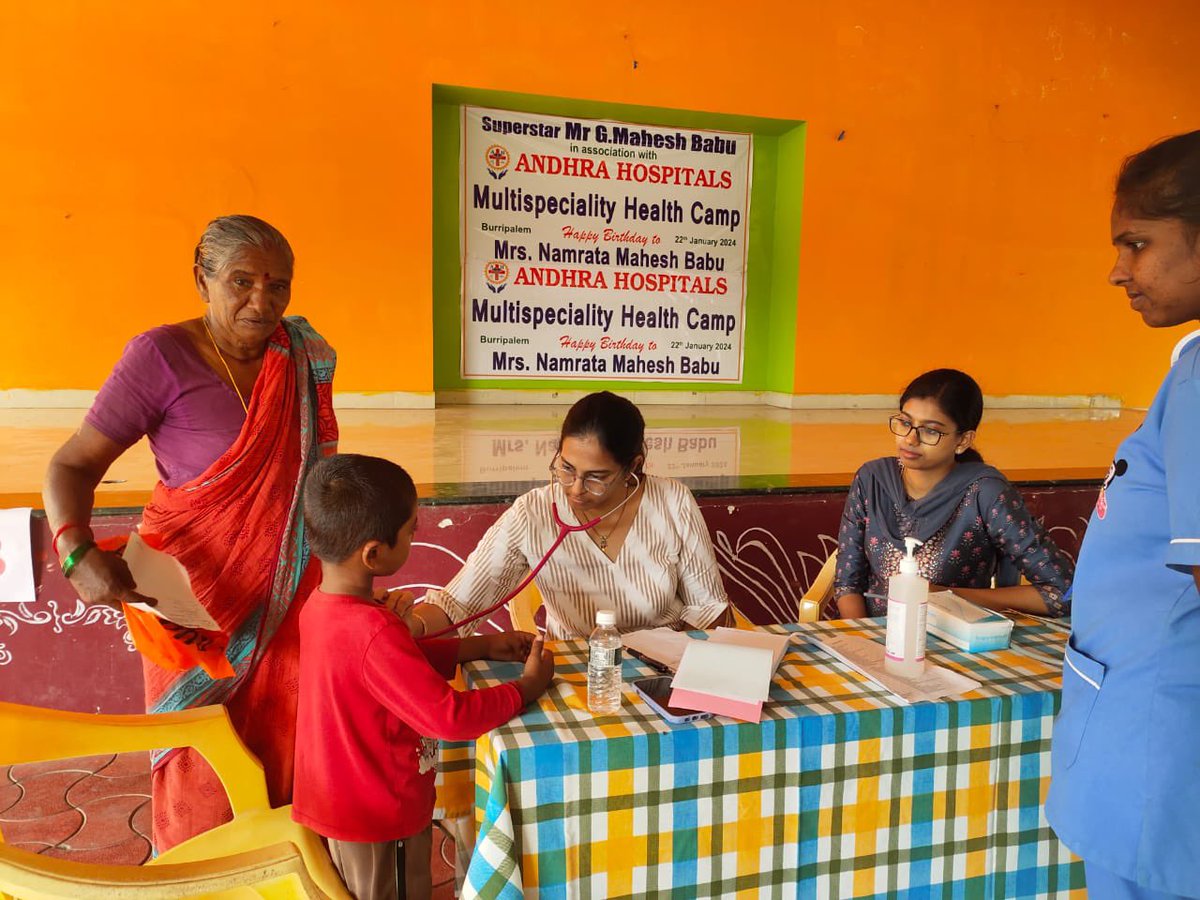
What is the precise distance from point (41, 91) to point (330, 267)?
5.93ft

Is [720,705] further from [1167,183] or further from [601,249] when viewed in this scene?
[601,249]

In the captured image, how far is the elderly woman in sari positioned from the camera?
149 cm

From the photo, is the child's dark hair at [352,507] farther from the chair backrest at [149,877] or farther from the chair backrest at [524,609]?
the chair backrest at [524,609]

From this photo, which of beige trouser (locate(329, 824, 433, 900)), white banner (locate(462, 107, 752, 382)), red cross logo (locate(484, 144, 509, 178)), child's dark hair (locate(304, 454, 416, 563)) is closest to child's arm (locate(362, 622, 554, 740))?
child's dark hair (locate(304, 454, 416, 563))

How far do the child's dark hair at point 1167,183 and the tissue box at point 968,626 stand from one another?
2.28 ft

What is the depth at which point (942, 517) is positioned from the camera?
6.25 feet

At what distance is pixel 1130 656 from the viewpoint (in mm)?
993

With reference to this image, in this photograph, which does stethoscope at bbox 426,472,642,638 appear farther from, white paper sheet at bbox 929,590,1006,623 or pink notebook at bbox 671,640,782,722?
white paper sheet at bbox 929,590,1006,623

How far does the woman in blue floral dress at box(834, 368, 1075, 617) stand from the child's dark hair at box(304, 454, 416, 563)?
113 cm

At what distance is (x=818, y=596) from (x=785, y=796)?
1.07 metres

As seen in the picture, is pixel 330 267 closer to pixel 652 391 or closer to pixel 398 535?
pixel 652 391

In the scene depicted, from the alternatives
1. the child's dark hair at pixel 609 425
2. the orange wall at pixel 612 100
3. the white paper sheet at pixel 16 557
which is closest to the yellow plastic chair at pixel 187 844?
the child's dark hair at pixel 609 425

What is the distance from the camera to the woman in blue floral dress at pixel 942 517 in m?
1.84

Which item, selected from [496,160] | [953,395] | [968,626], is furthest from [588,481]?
[496,160]
